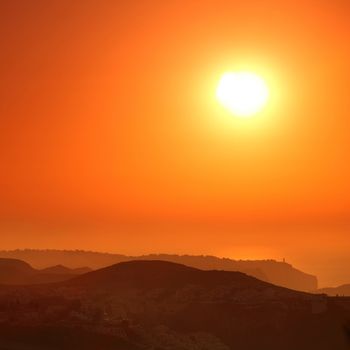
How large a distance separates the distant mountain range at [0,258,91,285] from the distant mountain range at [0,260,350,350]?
114 ft

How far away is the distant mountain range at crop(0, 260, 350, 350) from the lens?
3494 inches

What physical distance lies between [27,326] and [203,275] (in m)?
37.5

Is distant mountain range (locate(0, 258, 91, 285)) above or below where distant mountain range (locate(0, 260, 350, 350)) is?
above

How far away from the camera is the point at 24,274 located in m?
171

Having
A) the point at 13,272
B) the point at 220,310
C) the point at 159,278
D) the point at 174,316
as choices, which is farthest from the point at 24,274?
the point at 220,310

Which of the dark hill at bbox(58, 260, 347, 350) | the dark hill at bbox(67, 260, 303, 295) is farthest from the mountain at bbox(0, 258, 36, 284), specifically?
the dark hill at bbox(58, 260, 347, 350)

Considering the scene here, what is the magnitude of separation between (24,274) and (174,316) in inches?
3047

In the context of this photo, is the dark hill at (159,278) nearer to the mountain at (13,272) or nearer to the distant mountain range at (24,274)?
the distant mountain range at (24,274)

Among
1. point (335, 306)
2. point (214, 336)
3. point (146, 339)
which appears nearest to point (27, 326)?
point (146, 339)

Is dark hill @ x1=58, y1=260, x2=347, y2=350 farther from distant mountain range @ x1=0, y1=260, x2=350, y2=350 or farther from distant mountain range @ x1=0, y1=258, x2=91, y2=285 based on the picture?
distant mountain range @ x1=0, y1=258, x2=91, y2=285

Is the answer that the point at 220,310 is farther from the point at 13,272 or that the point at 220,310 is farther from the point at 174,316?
the point at 13,272

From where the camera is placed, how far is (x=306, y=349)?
97.0 meters

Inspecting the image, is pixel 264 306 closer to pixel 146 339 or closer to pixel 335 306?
pixel 335 306

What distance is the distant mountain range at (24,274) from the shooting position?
504ft
